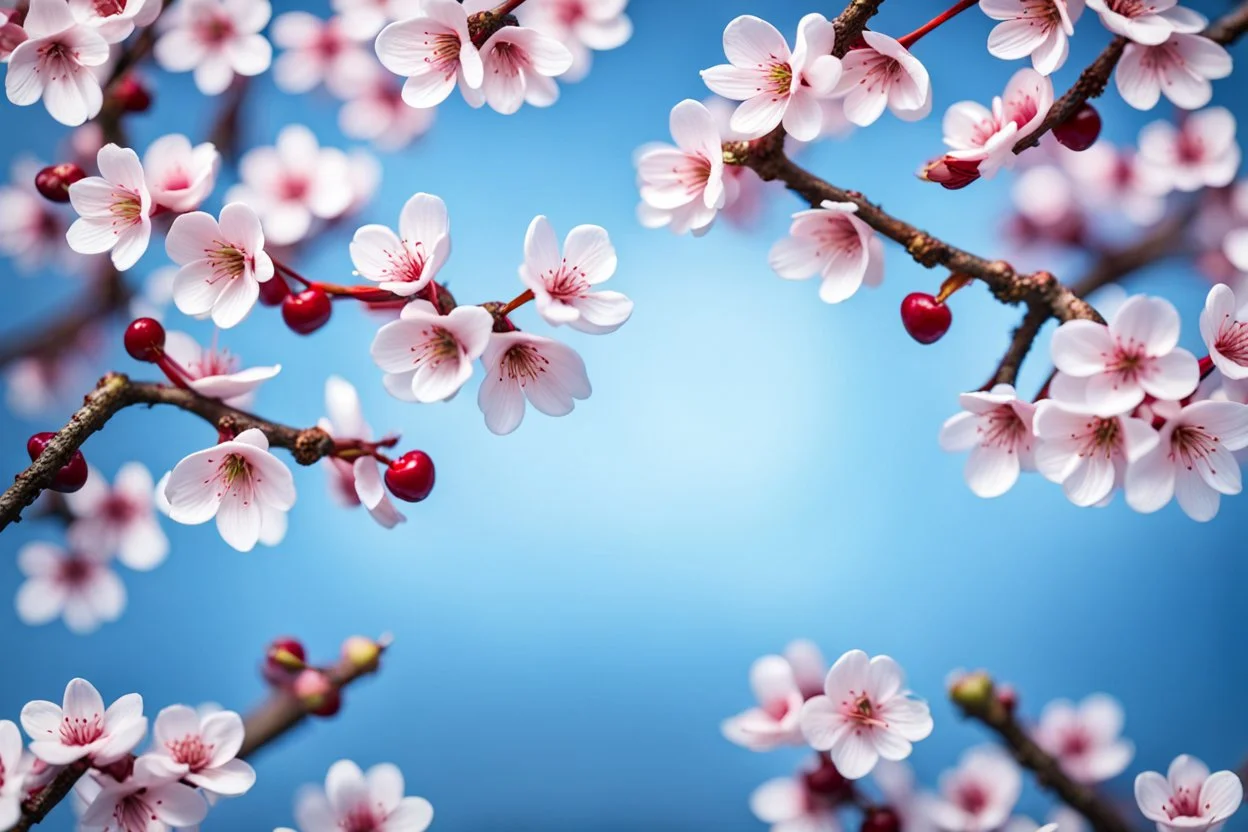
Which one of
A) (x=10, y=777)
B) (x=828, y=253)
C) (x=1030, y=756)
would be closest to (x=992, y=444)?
(x=828, y=253)

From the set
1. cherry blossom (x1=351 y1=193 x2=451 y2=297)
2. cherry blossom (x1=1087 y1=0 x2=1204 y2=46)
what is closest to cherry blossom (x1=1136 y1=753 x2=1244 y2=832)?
cherry blossom (x1=1087 y1=0 x2=1204 y2=46)

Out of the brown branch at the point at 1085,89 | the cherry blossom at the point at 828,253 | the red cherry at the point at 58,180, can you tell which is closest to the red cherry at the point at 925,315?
the cherry blossom at the point at 828,253

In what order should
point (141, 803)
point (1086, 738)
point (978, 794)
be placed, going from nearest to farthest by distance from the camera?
point (141, 803), point (978, 794), point (1086, 738)

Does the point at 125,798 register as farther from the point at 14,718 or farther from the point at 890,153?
the point at 890,153

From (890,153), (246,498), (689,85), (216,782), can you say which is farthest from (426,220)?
(890,153)

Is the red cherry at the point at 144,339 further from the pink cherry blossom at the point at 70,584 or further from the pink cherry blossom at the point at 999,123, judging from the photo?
the pink cherry blossom at the point at 999,123

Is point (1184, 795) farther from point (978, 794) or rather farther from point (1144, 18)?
point (1144, 18)
